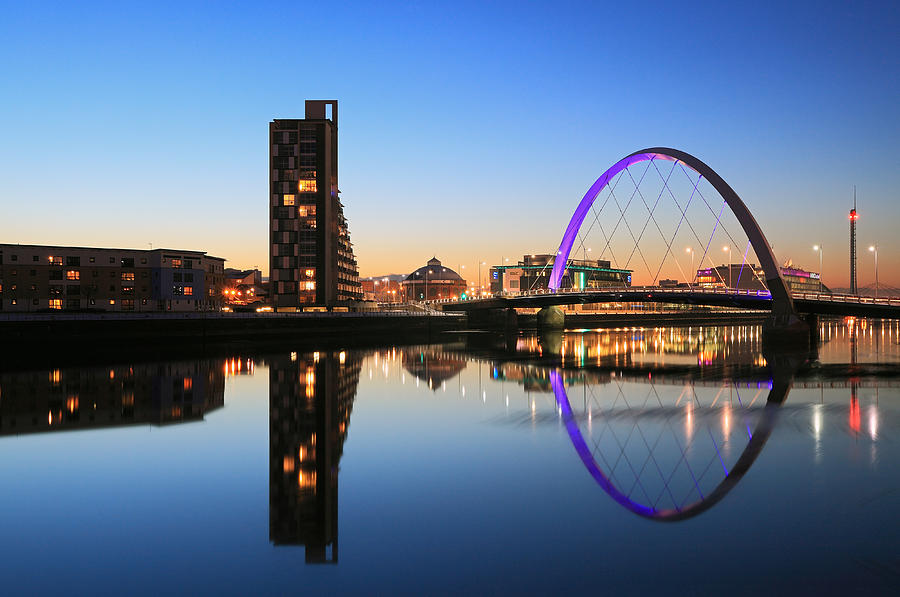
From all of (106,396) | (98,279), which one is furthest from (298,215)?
(106,396)

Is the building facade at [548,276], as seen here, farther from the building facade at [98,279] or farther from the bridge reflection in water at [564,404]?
the bridge reflection in water at [564,404]

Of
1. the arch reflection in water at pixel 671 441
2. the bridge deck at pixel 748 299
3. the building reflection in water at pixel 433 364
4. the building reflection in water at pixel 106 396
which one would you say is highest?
the bridge deck at pixel 748 299

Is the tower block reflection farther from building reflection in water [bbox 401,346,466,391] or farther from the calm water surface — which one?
building reflection in water [bbox 401,346,466,391]

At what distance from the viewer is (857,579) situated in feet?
27.5

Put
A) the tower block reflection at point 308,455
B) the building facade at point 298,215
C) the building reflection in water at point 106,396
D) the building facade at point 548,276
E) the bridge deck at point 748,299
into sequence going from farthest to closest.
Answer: the building facade at point 548,276, the building facade at point 298,215, the bridge deck at point 748,299, the building reflection in water at point 106,396, the tower block reflection at point 308,455

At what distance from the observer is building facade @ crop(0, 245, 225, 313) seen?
258ft

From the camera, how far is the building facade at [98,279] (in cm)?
7862

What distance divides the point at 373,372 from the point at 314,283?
5518cm

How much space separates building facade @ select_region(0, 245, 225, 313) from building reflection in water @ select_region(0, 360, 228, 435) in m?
50.1

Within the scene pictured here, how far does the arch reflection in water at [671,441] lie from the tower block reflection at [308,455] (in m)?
5.85

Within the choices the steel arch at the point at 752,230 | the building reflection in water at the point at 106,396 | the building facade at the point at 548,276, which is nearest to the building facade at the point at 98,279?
the building reflection in water at the point at 106,396

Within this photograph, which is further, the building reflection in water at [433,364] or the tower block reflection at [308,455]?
the building reflection in water at [433,364]

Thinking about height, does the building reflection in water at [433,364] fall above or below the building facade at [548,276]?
below

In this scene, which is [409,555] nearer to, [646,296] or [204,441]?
[204,441]
